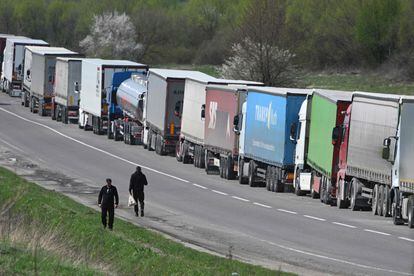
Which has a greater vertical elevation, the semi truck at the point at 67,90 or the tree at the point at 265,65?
the tree at the point at 265,65

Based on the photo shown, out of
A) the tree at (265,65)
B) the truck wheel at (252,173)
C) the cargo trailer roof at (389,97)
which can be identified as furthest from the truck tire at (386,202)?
the tree at (265,65)

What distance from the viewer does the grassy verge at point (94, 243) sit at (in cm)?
2262

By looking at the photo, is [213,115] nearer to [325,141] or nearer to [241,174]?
[241,174]

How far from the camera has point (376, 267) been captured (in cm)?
2516

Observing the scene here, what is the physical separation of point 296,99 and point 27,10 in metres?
130

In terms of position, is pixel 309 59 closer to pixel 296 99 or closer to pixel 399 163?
pixel 296 99

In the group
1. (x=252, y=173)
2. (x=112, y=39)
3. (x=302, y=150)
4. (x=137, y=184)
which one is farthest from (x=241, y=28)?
(x=137, y=184)

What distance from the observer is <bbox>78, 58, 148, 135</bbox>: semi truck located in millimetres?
63438

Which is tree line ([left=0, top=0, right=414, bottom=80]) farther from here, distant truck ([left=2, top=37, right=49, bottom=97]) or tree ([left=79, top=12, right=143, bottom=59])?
distant truck ([left=2, top=37, right=49, bottom=97])

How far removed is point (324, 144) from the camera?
38812mm

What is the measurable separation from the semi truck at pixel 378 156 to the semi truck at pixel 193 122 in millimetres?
13604

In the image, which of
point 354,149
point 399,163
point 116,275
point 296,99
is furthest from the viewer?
point 296,99

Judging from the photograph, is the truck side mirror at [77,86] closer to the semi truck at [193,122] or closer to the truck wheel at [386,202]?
the semi truck at [193,122]

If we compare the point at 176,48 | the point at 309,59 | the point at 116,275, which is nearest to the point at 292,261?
the point at 116,275
